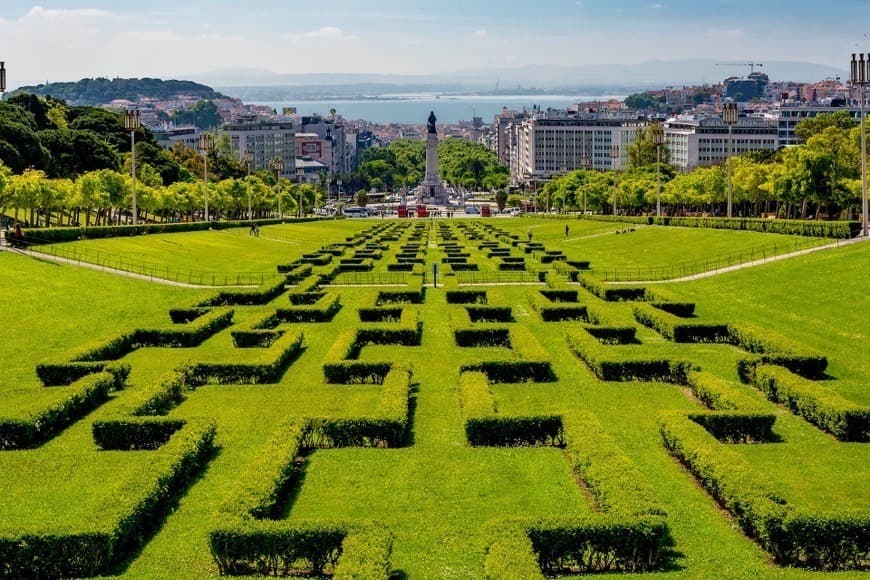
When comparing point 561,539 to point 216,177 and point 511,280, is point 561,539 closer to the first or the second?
point 511,280

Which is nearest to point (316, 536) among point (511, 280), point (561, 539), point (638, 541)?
point (561, 539)

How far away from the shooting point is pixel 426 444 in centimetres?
2338

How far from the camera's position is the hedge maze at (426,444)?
15.9 metres

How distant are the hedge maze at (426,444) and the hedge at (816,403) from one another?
7 centimetres

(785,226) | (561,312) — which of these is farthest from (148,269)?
(785,226)

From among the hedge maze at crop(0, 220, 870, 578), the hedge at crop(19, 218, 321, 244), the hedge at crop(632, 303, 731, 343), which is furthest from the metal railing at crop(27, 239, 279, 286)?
the hedge at crop(632, 303, 731, 343)

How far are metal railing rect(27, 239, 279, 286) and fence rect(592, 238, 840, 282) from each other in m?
22.4

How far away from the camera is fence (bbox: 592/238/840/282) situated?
55656 mm

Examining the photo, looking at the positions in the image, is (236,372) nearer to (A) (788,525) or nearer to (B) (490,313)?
(B) (490,313)

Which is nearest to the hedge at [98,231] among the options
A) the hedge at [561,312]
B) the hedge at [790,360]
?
the hedge at [561,312]

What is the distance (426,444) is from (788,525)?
32.4 feet

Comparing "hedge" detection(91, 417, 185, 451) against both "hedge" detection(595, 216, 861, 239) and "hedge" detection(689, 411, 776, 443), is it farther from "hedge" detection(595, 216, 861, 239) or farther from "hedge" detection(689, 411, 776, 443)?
"hedge" detection(595, 216, 861, 239)

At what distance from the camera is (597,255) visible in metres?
74.9

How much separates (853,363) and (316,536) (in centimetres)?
2305
